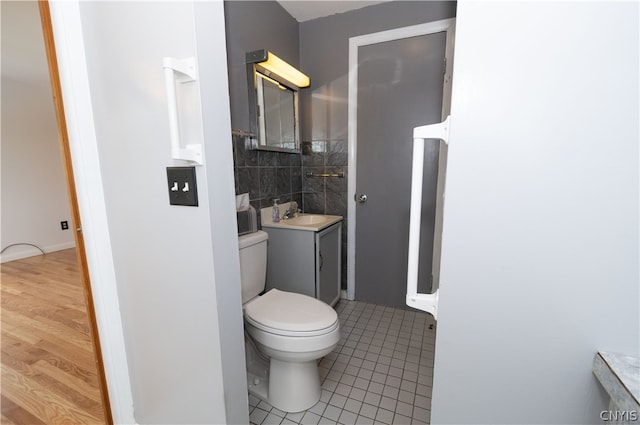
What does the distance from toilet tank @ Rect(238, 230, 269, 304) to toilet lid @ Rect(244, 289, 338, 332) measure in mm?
81

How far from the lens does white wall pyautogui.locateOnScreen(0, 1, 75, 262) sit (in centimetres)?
312

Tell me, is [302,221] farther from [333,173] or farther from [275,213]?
[333,173]

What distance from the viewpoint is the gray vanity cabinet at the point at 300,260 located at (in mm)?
1906

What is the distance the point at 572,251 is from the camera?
0.48 m

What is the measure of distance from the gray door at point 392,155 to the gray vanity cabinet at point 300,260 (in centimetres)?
44

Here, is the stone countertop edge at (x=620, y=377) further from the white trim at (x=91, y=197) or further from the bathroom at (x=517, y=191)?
the white trim at (x=91, y=197)

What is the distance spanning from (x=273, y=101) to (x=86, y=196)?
1.41 metres

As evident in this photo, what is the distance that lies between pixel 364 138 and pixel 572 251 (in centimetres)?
191

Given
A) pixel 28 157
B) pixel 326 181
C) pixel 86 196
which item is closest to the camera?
pixel 86 196

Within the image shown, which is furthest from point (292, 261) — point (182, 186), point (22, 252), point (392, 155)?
point (22, 252)

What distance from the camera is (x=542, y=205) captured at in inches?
19.1

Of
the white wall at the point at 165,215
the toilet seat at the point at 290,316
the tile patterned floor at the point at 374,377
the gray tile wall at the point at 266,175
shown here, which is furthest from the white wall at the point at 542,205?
the gray tile wall at the point at 266,175

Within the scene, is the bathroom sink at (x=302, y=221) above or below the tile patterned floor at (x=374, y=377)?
above

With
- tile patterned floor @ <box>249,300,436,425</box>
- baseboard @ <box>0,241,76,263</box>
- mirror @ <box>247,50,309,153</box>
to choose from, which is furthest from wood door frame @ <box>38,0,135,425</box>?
baseboard @ <box>0,241,76,263</box>
